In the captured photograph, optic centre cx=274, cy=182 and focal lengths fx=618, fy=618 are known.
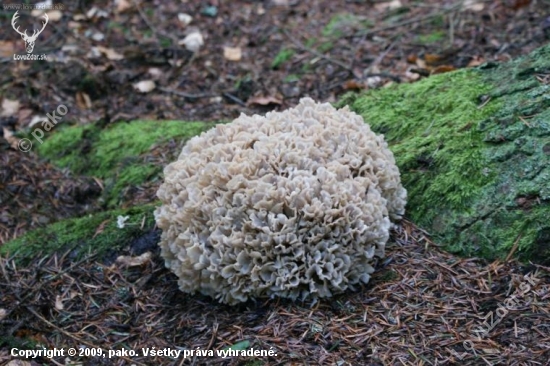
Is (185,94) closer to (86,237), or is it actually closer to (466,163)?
(86,237)

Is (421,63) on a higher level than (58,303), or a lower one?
lower

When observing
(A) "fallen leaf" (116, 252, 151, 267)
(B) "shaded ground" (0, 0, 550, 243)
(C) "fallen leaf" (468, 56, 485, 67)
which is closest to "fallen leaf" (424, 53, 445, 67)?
(B) "shaded ground" (0, 0, 550, 243)

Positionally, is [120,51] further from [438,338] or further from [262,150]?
[438,338]

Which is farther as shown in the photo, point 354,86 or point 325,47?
point 325,47

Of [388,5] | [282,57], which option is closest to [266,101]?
[282,57]

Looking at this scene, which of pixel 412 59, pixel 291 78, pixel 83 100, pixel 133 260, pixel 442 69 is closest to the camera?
pixel 133 260

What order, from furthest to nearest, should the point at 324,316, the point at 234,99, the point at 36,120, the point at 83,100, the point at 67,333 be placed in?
the point at 83,100, the point at 234,99, the point at 36,120, the point at 67,333, the point at 324,316

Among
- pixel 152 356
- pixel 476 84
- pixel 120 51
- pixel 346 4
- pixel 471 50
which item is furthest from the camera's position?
pixel 346 4

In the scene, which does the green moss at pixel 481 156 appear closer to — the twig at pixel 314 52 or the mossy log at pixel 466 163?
the mossy log at pixel 466 163

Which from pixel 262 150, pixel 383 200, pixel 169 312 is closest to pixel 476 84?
pixel 383 200
